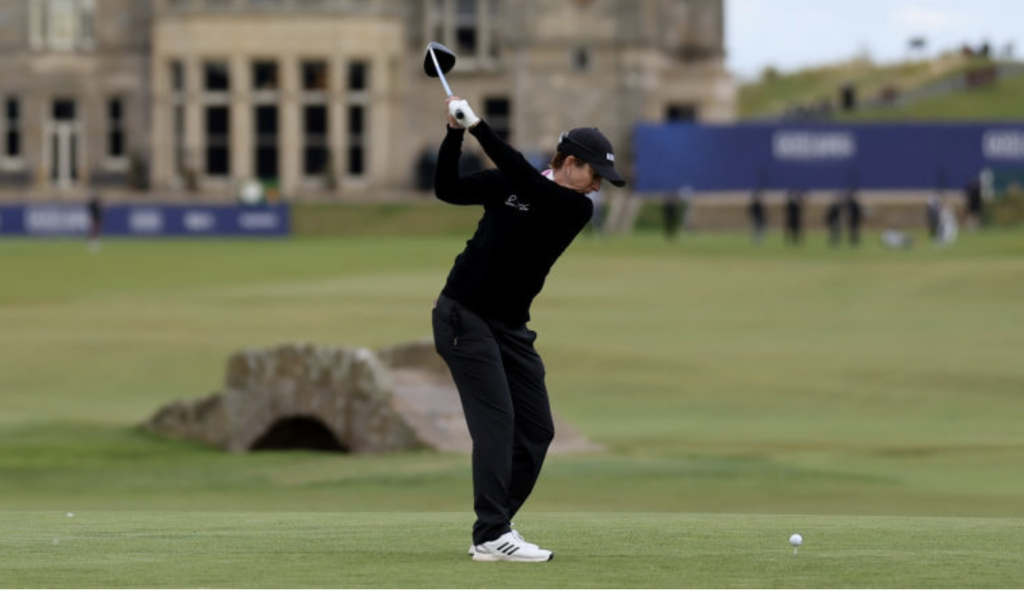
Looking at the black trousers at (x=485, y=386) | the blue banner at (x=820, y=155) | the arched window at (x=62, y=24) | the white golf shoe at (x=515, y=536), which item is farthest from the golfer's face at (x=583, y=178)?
the arched window at (x=62, y=24)

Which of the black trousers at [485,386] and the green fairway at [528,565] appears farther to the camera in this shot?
the black trousers at [485,386]

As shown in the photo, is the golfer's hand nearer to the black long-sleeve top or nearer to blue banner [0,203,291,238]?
the black long-sleeve top

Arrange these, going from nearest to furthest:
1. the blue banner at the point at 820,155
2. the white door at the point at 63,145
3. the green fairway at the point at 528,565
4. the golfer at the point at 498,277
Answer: the green fairway at the point at 528,565 < the golfer at the point at 498,277 < the blue banner at the point at 820,155 < the white door at the point at 63,145

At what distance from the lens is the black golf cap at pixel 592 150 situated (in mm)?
11234

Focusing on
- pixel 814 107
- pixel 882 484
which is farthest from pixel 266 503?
pixel 814 107

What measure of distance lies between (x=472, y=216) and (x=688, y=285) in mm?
28395

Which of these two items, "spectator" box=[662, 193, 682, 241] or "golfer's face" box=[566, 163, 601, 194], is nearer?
"golfer's face" box=[566, 163, 601, 194]

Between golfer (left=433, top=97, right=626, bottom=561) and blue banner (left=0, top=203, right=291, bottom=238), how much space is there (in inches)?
2687

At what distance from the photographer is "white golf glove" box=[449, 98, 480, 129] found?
10883 millimetres

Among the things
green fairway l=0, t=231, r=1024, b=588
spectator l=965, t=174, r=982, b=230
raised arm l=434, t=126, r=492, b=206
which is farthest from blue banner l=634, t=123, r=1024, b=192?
raised arm l=434, t=126, r=492, b=206

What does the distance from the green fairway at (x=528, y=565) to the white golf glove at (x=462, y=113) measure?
218cm

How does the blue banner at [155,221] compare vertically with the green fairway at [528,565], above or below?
below

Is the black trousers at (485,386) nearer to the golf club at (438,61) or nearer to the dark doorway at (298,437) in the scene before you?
the golf club at (438,61)

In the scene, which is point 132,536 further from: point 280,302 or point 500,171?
point 280,302
